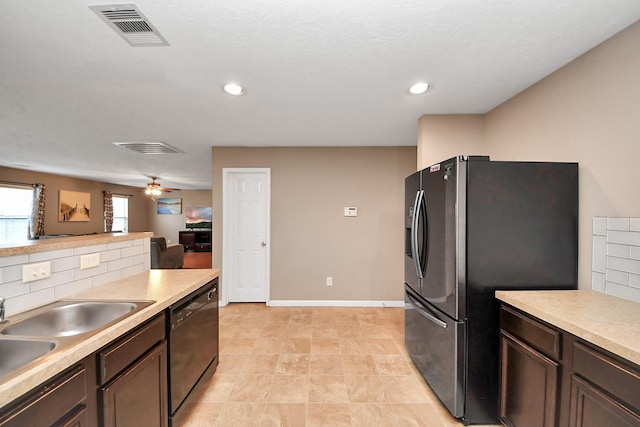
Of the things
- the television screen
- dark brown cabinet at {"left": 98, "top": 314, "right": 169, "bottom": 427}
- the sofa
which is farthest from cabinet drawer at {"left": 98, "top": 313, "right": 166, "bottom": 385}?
the television screen

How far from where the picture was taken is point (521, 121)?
7.19 ft

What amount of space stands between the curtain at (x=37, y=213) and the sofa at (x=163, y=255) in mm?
2807

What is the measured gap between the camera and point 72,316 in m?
1.36

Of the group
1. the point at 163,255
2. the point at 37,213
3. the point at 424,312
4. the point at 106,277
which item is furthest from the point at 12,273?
the point at 37,213

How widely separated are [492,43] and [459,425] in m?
2.40

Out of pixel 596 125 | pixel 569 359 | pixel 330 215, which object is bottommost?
pixel 569 359

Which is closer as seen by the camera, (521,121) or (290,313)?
(521,121)

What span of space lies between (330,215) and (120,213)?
822cm

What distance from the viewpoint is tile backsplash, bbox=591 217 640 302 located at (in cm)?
142

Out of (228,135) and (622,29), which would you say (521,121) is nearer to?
(622,29)

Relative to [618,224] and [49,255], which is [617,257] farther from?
[49,255]

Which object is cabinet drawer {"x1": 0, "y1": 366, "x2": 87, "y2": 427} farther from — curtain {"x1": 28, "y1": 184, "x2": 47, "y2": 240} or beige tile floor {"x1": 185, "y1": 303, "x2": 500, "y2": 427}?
curtain {"x1": 28, "y1": 184, "x2": 47, "y2": 240}

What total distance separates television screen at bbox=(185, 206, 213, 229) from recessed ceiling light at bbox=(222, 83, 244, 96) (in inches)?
326

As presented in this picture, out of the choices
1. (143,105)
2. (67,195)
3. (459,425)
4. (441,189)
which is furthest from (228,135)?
(67,195)
